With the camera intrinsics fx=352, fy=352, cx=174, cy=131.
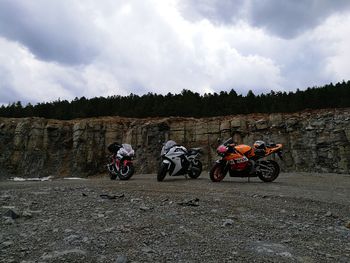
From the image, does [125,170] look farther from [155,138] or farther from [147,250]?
[155,138]

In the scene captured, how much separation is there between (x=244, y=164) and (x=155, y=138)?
21311 millimetres

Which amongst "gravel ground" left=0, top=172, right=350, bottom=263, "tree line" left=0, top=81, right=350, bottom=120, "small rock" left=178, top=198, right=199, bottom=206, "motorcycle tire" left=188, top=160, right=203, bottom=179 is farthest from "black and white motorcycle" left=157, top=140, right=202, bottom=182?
"tree line" left=0, top=81, right=350, bottom=120

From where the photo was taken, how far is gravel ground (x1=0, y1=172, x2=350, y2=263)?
3.79 m

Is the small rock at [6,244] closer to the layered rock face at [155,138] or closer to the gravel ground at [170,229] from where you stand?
the gravel ground at [170,229]

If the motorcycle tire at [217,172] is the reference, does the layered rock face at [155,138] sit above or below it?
above

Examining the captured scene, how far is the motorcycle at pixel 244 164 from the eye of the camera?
454 inches

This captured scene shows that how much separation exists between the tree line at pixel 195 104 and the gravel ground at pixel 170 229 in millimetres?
33764

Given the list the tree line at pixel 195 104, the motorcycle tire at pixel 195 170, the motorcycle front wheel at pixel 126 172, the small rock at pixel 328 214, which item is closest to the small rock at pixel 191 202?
the small rock at pixel 328 214

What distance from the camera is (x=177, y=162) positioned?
12539mm

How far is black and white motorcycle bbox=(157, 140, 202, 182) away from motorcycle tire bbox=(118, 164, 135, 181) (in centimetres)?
149

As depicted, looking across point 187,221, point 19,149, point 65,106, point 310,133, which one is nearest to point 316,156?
point 310,133

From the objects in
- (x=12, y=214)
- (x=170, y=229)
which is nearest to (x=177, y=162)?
(x=12, y=214)

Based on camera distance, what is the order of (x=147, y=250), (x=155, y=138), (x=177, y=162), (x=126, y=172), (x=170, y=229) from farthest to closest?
(x=155, y=138)
(x=126, y=172)
(x=177, y=162)
(x=170, y=229)
(x=147, y=250)

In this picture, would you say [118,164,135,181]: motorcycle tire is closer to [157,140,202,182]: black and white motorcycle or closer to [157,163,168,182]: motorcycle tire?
[157,140,202,182]: black and white motorcycle
